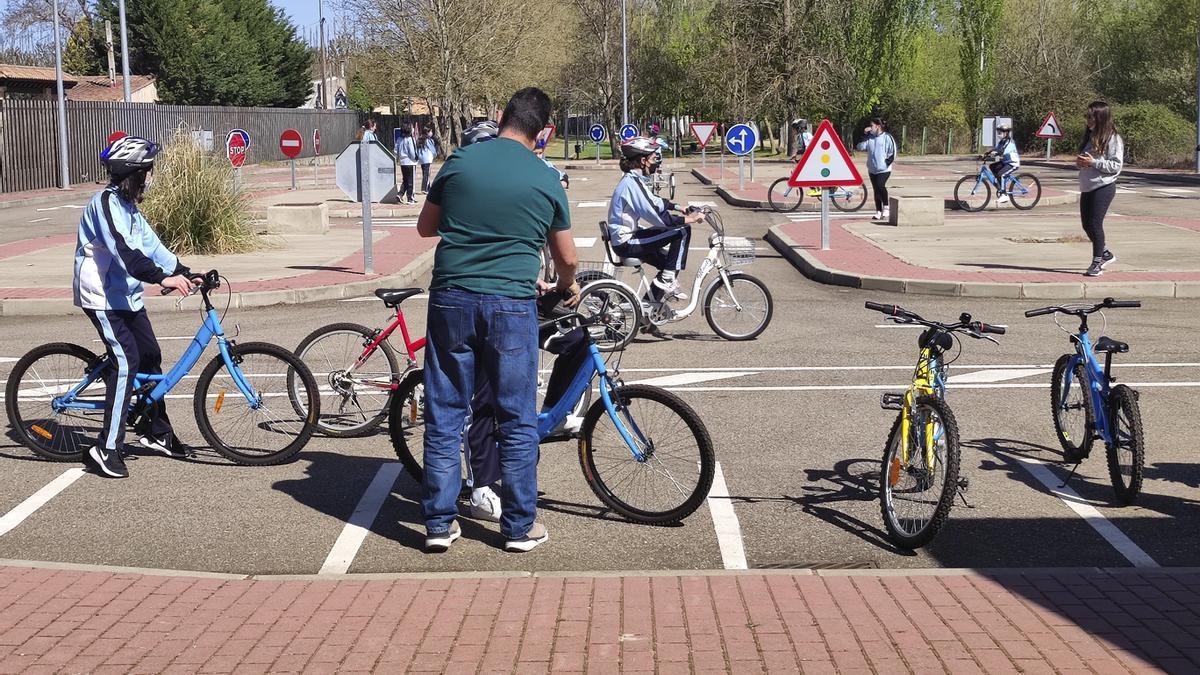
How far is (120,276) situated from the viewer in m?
7.32

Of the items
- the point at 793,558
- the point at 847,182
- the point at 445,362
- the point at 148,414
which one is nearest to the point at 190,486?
the point at 148,414

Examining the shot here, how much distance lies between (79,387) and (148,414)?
39 centimetres

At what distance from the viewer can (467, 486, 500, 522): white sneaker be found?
6.36 m

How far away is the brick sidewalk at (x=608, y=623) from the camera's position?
14.9ft

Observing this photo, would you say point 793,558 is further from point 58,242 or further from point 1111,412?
point 58,242

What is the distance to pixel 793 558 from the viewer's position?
598 centimetres

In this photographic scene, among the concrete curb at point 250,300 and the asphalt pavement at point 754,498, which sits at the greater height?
the concrete curb at point 250,300

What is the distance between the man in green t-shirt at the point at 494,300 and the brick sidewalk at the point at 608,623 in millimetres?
619

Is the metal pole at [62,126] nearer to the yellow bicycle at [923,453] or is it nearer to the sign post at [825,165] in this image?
the sign post at [825,165]

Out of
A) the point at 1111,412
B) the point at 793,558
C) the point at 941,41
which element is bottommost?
the point at 793,558

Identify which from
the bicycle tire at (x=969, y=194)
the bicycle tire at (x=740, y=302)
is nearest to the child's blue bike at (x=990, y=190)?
the bicycle tire at (x=969, y=194)

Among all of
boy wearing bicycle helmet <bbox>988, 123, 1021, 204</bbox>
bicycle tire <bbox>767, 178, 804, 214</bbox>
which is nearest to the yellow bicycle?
boy wearing bicycle helmet <bbox>988, 123, 1021, 204</bbox>

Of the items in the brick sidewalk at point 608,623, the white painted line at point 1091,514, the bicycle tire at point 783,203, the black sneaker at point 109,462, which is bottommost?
the white painted line at point 1091,514

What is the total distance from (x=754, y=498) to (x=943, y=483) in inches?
52.2
